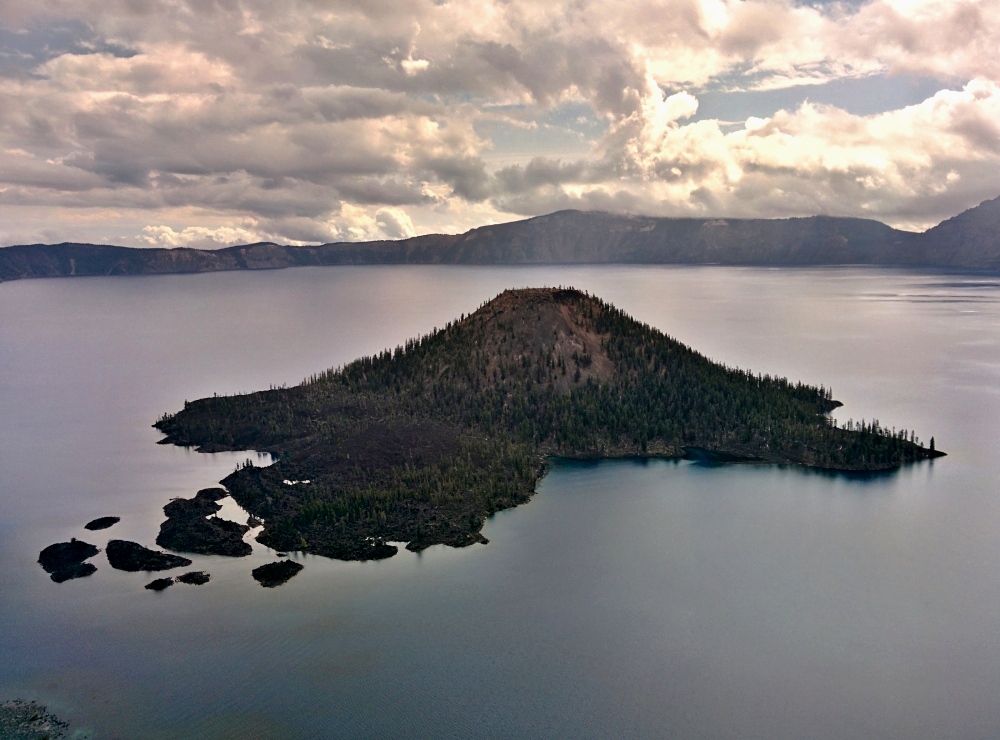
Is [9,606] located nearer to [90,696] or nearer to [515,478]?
[90,696]

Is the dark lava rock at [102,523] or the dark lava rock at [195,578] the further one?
the dark lava rock at [102,523]

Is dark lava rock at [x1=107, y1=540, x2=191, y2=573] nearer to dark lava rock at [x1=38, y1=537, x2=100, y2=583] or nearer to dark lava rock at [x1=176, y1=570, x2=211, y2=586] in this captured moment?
dark lava rock at [x1=38, y1=537, x2=100, y2=583]

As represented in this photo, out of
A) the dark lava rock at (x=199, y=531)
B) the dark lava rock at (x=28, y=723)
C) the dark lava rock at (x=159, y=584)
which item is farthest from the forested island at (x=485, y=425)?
the dark lava rock at (x=28, y=723)

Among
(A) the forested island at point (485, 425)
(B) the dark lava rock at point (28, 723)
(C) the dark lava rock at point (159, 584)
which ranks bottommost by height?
(B) the dark lava rock at point (28, 723)

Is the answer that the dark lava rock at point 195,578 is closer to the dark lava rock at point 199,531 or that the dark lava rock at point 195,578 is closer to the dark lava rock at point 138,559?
the dark lava rock at point 138,559

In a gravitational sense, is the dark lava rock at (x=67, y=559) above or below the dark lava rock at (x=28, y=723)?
above

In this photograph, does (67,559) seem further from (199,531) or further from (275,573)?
(275,573)

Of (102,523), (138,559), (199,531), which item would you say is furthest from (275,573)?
(102,523)
